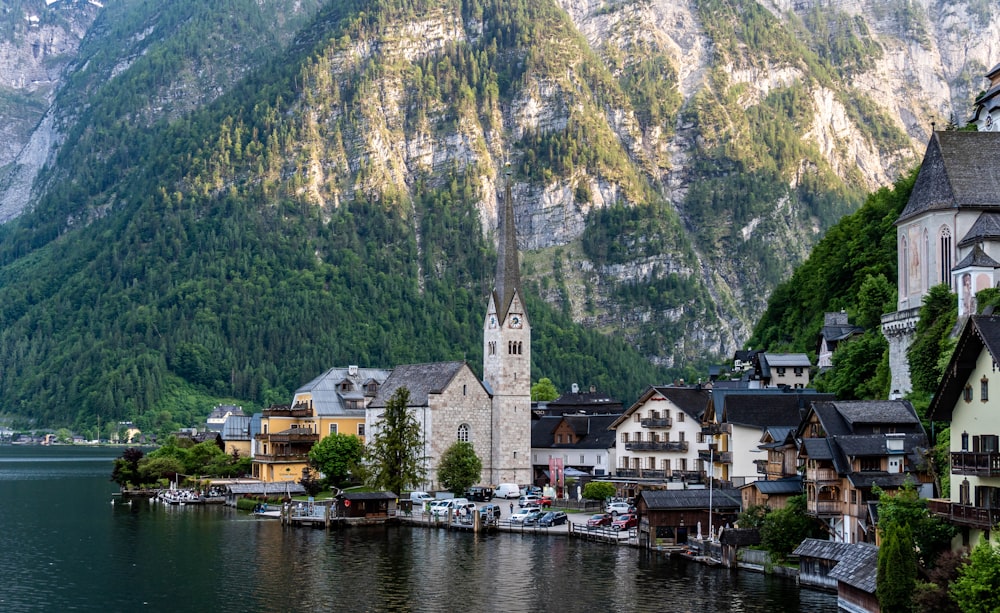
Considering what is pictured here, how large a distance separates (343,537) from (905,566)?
161ft

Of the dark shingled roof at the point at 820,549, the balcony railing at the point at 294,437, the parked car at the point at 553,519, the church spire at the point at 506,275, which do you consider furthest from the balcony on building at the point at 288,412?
the dark shingled roof at the point at 820,549

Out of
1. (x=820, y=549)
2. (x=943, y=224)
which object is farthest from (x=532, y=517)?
(x=943, y=224)

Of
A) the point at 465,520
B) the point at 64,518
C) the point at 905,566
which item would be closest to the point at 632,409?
the point at 465,520

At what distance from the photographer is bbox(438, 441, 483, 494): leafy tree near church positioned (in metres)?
110

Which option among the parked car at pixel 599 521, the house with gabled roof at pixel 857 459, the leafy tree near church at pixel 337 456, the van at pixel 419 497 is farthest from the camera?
the leafy tree near church at pixel 337 456

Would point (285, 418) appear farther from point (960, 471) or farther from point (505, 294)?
point (960, 471)

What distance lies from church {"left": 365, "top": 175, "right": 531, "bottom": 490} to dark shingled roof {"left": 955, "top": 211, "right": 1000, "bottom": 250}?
52.1m

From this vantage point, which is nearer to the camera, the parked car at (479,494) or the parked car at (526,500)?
the parked car at (526,500)

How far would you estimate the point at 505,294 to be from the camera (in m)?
124

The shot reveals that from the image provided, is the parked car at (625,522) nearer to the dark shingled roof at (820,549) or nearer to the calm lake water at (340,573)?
the calm lake water at (340,573)

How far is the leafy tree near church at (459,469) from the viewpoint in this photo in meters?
110

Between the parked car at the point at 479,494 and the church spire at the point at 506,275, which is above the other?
the church spire at the point at 506,275

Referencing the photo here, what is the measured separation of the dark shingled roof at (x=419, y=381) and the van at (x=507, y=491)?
35.3ft

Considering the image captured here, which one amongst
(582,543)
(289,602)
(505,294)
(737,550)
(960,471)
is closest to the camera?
(960,471)
